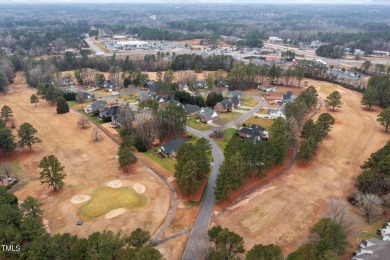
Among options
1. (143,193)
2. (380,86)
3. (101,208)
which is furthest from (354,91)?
(101,208)

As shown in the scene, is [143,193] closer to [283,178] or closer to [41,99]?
[283,178]

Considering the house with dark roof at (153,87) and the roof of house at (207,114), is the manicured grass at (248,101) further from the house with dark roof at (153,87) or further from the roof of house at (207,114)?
the house with dark roof at (153,87)

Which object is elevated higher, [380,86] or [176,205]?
[380,86]

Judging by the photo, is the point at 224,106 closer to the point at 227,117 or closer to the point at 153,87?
the point at 227,117

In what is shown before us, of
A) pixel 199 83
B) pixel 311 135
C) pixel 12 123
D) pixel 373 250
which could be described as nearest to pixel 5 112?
pixel 12 123

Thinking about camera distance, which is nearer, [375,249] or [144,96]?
[375,249]

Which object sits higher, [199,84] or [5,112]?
[199,84]
